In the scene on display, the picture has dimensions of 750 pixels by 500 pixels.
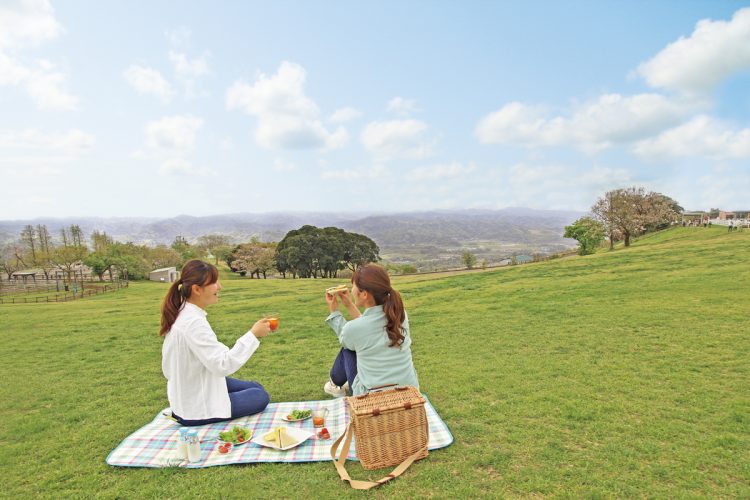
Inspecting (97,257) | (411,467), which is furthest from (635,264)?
(97,257)

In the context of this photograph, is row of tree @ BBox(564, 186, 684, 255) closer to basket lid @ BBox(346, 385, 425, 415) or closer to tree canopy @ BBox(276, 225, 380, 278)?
tree canopy @ BBox(276, 225, 380, 278)

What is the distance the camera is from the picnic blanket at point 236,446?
161 inches

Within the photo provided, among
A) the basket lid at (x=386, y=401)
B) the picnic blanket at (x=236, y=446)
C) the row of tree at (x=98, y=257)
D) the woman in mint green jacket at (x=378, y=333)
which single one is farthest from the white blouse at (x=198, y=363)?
the row of tree at (x=98, y=257)

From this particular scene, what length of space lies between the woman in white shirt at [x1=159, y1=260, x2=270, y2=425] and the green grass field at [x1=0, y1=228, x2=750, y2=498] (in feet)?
2.50

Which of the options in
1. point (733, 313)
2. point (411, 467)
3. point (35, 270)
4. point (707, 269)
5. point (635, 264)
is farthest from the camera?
point (35, 270)

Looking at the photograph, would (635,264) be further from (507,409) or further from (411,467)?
(411,467)

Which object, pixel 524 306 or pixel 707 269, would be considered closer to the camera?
pixel 524 306

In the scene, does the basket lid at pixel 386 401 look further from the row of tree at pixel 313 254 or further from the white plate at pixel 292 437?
the row of tree at pixel 313 254

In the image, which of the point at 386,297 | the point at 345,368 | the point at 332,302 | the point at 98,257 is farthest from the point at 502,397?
the point at 98,257

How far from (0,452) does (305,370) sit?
3.92 metres

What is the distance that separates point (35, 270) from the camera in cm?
6050

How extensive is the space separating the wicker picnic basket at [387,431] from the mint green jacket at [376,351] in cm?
33

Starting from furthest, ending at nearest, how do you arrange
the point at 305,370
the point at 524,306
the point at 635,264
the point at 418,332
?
1. the point at 635,264
2. the point at 524,306
3. the point at 418,332
4. the point at 305,370

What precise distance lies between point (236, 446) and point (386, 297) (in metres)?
2.28
